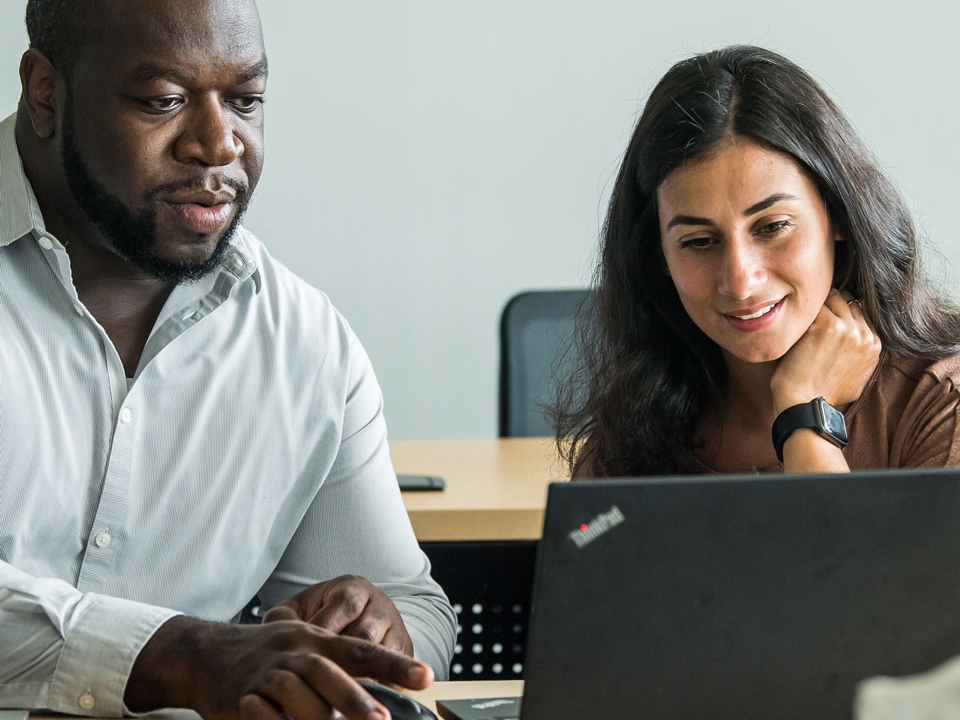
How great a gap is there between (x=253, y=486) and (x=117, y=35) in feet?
1.74

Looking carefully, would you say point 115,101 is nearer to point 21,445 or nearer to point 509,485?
point 21,445

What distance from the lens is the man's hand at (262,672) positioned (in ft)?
2.87

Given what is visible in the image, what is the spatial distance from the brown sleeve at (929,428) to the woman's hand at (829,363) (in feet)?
0.23

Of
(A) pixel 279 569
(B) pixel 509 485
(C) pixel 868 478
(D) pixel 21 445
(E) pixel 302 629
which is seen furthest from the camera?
(B) pixel 509 485

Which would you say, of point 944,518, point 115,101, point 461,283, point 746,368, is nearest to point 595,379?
point 746,368

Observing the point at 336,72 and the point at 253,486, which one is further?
the point at 336,72

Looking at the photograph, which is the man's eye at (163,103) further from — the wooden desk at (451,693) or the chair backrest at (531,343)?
the chair backrest at (531,343)

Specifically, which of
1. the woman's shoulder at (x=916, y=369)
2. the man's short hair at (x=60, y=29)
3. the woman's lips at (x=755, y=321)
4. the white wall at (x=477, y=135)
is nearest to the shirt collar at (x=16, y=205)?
the man's short hair at (x=60, y=29)

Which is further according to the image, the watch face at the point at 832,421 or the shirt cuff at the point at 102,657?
the watch face at the point at 832,421

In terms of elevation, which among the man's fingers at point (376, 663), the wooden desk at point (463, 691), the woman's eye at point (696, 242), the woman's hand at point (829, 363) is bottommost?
the wooden desk at point (463, 691)

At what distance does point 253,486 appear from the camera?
141 cm

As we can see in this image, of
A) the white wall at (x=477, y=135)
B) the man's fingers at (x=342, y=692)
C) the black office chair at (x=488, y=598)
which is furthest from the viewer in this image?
the white wall at (x=477, y=135)

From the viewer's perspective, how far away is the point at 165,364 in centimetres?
139

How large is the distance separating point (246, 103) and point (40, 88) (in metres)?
0.25
